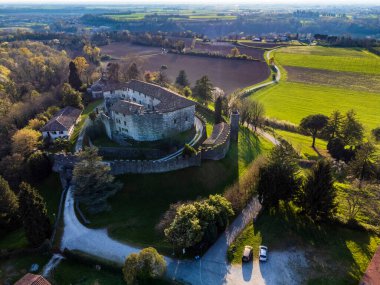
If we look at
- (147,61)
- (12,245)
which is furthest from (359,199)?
(147,61)

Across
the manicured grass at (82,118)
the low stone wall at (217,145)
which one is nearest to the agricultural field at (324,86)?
the low stone wall at (217,145)

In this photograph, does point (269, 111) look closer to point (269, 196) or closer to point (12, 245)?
point (269, 196)

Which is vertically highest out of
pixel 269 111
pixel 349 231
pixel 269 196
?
pixel 269 196

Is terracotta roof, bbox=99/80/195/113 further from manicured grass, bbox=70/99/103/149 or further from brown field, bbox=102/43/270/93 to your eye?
brown field, bbox=102/43/270/93

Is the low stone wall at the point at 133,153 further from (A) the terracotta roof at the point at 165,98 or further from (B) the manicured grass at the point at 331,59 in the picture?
(B) the manicured grass at the point at 331,59

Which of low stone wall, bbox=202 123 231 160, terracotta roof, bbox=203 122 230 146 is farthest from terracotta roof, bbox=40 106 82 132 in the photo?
low stone wall, bbox=202 123 231 160

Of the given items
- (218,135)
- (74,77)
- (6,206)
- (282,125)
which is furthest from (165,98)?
(74,77)

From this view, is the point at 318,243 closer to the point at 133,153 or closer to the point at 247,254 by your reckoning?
the point at 247,254
